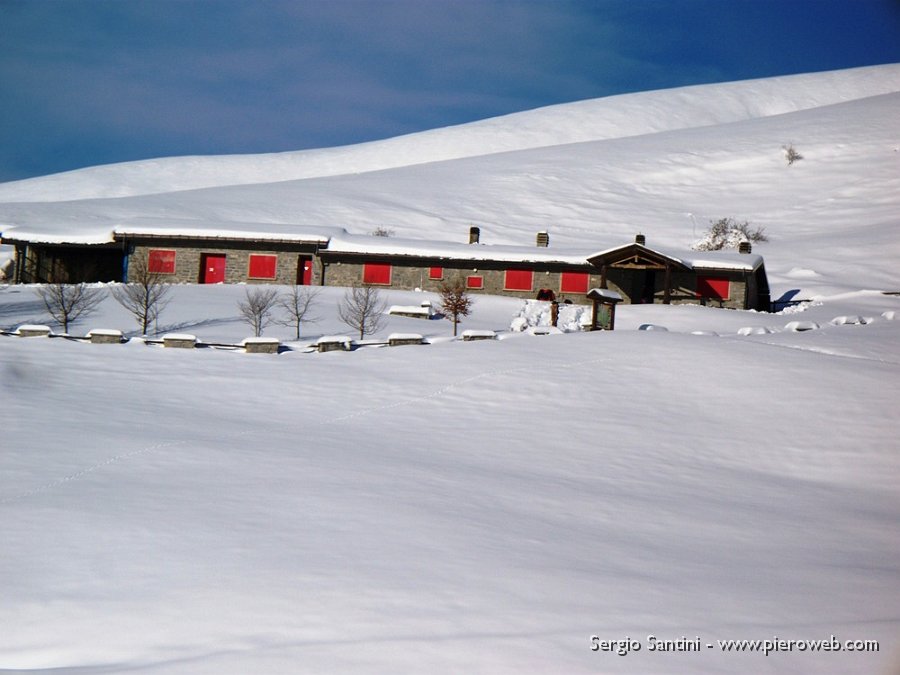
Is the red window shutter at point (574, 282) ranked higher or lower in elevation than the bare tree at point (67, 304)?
higher

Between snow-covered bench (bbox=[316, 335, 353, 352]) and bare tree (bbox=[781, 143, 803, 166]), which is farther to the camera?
bare tree (bbox=[781, 143, 803, 166])

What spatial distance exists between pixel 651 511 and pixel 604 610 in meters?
3.42

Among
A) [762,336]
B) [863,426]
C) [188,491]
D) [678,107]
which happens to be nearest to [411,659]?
[188,491]

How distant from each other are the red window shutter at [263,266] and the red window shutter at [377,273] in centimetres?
401

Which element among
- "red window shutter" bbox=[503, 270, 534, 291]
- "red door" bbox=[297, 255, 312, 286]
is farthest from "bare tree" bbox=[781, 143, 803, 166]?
"red door" bbox=[297, 255, 312, 286]

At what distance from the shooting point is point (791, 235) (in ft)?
190

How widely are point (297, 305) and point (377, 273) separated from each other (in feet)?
29.3

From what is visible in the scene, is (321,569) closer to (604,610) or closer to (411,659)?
(411,659)

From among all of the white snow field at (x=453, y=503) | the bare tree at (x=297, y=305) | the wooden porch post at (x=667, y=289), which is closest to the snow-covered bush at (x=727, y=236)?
the wooden porch post at (x=667, y=289)

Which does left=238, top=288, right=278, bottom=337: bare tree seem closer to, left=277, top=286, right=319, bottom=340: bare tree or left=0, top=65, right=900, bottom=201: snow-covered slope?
left=277, top=286, right=319, bottom=340: bare tree

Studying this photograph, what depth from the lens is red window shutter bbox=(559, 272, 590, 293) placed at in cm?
3706

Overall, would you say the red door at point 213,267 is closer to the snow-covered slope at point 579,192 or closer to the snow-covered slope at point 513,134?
the snow-covered slope at point 579,192

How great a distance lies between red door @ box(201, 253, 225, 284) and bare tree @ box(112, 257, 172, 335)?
2321 mm

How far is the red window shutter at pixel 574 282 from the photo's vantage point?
3706 centimetres
